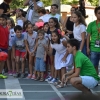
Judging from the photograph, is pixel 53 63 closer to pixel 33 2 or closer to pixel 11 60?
pixel 11 60

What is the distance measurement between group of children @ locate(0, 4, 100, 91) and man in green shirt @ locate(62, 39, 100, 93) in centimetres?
81

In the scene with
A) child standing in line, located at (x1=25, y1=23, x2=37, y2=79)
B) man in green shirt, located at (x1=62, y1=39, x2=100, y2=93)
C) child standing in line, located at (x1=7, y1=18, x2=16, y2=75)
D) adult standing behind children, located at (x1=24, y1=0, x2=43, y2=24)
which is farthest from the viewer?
adult standing behind children, located at (x1=24, y1=0, x2=43, y2=24)

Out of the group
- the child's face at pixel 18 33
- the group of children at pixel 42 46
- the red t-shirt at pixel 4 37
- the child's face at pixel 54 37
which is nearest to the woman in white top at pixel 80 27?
the group of children at pixel 42 46

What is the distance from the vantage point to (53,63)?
6770 millimetres

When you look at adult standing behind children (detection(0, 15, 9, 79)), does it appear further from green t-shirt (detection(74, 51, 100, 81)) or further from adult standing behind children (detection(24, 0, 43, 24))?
green t-shirt (detection(74, 51, 100, 81))

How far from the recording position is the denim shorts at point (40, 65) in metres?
6.72

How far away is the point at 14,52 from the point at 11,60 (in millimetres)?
424

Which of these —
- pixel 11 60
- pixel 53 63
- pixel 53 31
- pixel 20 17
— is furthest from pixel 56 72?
pixel 20 17

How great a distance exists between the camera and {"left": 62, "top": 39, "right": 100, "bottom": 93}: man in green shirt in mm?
4820

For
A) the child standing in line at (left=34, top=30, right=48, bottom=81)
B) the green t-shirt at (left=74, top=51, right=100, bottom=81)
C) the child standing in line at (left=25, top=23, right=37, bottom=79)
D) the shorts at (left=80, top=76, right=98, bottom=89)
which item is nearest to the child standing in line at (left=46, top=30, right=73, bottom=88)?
the child standing in line at (left=34, top=30, right=48, bottom=81)

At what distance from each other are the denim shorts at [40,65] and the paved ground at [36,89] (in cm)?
31

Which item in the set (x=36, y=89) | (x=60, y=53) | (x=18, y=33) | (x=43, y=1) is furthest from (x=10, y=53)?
(x=43, y=1)

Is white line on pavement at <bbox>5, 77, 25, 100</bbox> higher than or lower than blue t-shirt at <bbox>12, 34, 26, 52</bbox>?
lower

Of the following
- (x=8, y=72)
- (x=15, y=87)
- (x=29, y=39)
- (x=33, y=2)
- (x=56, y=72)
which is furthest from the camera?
(x=33, y=2)
